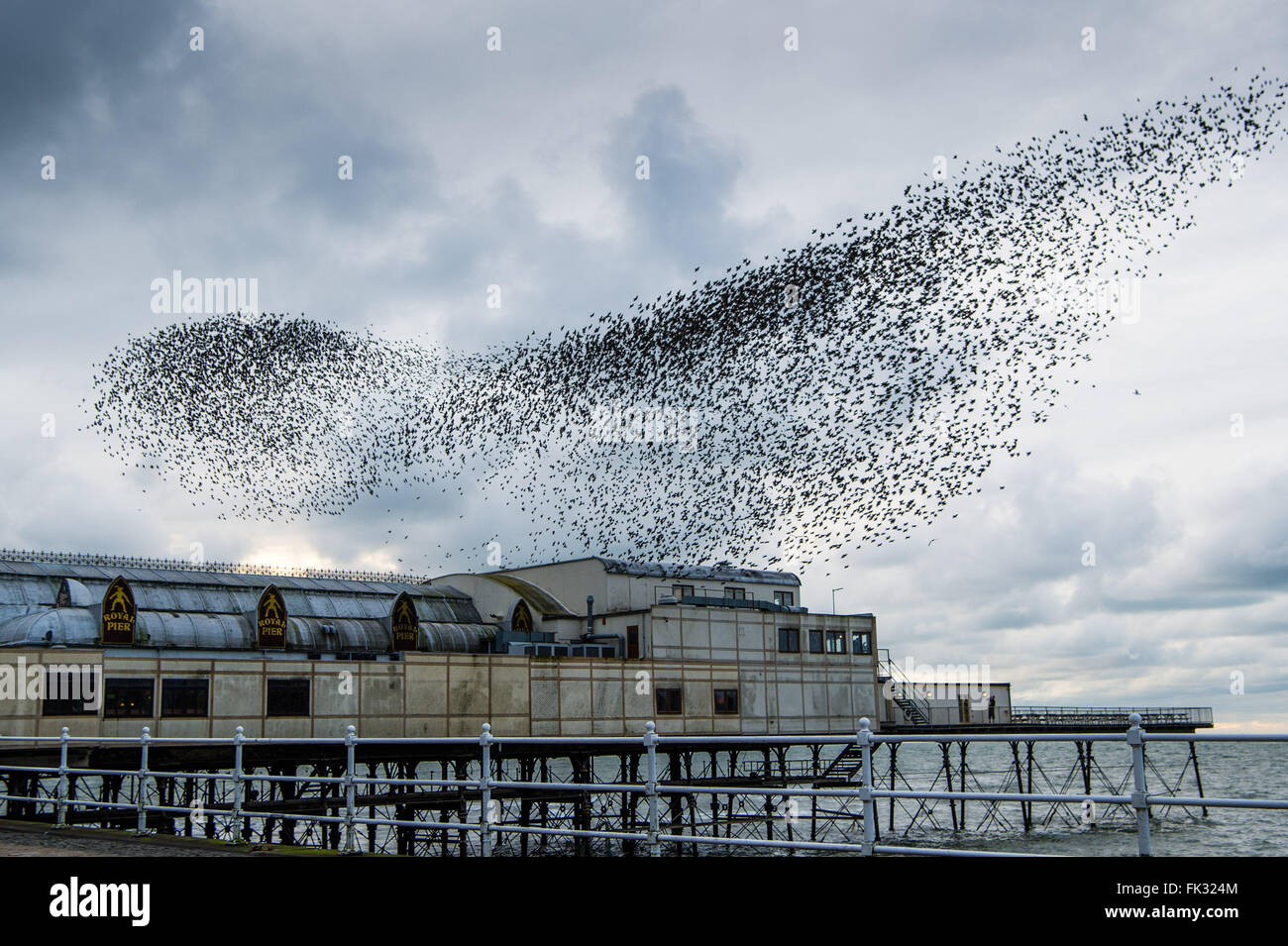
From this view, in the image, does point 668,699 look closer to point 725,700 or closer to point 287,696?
point 725,700

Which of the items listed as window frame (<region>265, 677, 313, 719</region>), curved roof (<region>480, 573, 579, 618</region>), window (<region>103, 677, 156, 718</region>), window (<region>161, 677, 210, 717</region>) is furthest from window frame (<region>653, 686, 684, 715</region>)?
window (<region>103, 677, 156, 718</region>)

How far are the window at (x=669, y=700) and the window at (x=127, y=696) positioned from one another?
2169cm

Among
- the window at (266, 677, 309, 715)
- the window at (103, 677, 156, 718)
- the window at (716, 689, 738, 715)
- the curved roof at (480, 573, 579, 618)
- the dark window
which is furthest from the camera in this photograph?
the curved roof at (480, 573, 579, 618)

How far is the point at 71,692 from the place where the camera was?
39.5m

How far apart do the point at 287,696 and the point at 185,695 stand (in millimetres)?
3742

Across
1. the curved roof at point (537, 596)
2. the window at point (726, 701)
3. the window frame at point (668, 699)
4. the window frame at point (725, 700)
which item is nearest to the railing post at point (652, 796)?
the window frame at point (668, 699)

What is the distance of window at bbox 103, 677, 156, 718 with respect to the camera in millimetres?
40312

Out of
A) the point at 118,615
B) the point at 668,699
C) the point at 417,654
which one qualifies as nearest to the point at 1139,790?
the point at 417,654

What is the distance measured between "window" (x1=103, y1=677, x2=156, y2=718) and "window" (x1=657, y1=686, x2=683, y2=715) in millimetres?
21695

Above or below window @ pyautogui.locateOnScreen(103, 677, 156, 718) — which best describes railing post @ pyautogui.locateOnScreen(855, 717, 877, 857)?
below

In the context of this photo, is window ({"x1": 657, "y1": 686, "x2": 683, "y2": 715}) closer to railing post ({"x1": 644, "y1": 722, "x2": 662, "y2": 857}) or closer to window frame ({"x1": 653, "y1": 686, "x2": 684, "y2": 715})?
window frame ({"x1": 653, "y1": 686, "x2": 684, "y2": 715})

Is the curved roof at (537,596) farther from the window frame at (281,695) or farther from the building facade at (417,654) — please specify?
the window frame at (281,695)
